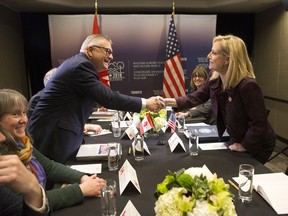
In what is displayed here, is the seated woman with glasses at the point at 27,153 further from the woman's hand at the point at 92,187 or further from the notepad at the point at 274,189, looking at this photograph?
the notepad at the point at 274,189

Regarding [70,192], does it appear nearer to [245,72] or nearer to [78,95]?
[78,95]

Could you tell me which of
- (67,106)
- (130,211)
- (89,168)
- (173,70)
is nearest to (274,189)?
(130,211)

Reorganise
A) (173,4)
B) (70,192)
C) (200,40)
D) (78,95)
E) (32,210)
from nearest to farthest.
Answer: (32,210), (70,192), (78,95), (173,4), (200,40)

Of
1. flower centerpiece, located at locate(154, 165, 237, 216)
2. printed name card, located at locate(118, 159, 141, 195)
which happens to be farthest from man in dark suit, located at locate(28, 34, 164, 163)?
flower centerpiece, located at locate(154, 165, 237, 216)

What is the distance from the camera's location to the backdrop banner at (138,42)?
5.29 meters

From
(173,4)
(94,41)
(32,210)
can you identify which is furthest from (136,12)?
(32,210)

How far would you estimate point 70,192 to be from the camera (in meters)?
1.27

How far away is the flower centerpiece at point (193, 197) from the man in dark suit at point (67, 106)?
1.22 m

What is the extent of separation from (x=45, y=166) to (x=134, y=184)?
538 mm

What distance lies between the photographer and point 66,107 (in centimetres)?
205

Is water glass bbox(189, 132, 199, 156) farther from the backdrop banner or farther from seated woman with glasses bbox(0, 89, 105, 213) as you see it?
the backdrop banner

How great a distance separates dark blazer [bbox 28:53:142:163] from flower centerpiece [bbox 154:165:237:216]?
48.9 inches

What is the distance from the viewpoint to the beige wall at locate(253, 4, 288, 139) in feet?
16.2

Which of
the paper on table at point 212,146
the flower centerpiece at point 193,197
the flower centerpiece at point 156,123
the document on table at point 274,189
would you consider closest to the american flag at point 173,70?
the flower centerpiece at point 156,123
